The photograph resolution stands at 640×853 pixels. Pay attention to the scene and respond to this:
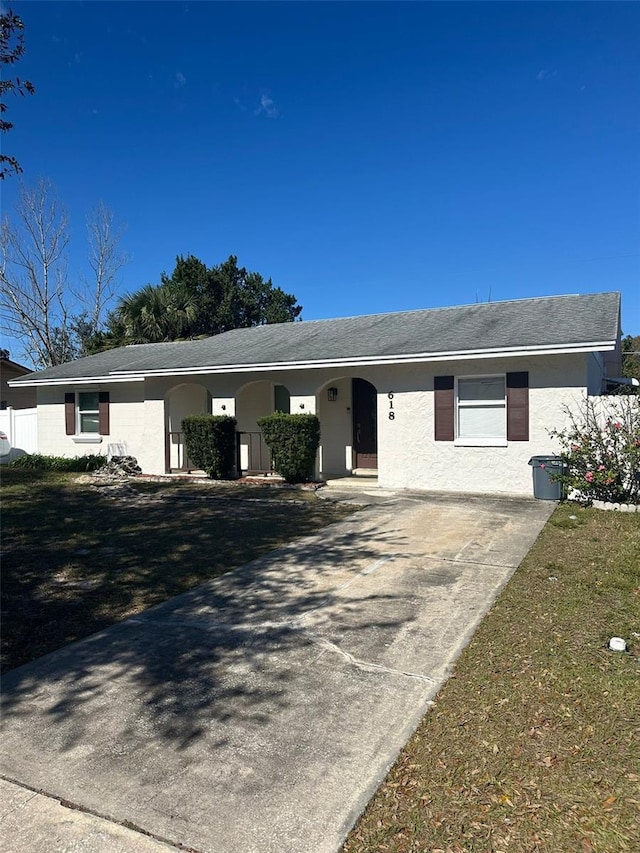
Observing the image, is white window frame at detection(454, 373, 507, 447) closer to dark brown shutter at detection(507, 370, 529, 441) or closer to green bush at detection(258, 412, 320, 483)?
dark brown shutter at detection(507, 370, 529, 441)

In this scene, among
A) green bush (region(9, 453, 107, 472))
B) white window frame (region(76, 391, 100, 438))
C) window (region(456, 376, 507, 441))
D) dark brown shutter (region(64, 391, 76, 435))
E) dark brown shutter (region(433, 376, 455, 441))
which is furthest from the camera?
dark brown shutter (region(64, 391, 76, 435))

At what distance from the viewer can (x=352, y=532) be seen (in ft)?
25.9

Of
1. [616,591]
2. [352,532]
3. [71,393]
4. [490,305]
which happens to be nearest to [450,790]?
[616,591]

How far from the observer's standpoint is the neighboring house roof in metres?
10.1

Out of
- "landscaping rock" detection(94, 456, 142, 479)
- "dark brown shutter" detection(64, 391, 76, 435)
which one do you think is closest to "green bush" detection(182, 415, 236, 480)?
"landscaping rock" detection(94, 456, 142, 479)

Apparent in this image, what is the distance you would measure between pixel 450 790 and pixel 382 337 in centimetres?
1106

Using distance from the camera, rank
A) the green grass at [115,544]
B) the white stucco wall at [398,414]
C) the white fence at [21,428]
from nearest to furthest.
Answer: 1. the green grass at [115,544]
2. the white stucco wall at [398,414]
3. the white fence at [21,428]

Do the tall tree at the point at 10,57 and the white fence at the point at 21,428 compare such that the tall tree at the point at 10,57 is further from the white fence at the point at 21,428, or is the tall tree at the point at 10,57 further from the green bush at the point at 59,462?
the white fence at the point at 21,428

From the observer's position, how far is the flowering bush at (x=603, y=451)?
909cm

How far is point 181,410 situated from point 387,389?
7.53 metres

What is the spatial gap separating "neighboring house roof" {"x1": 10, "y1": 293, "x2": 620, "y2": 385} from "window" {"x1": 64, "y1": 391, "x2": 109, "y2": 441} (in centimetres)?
71

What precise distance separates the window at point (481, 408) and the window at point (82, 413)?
1117 cm

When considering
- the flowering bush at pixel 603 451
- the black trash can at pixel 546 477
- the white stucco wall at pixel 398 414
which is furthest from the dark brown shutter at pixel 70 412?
the flowering bush at pixel 603 451

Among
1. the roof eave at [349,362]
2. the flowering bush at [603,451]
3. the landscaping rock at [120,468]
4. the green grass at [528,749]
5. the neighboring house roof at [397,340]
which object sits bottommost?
the green grass at [528,749]
